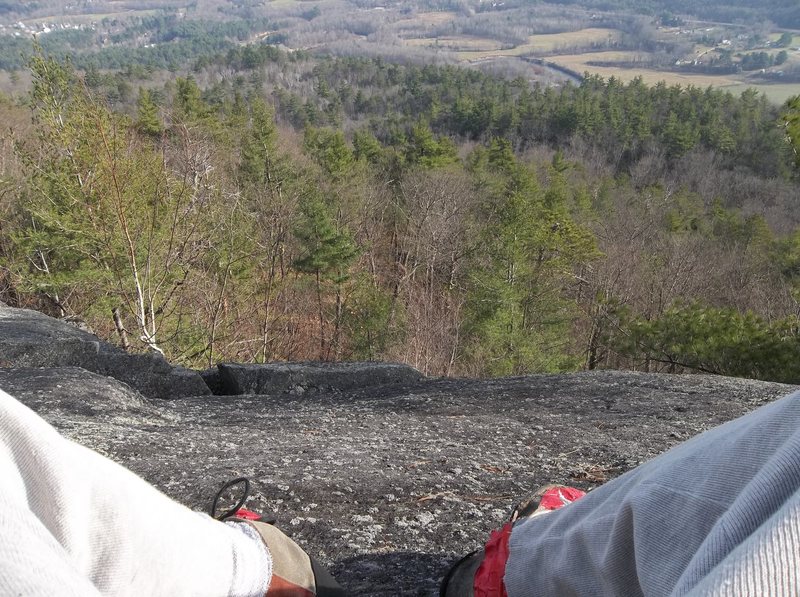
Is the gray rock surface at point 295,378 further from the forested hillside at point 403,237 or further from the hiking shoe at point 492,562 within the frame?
the hiking shoe at point 492,562

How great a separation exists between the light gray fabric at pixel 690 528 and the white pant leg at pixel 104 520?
760 millimetres

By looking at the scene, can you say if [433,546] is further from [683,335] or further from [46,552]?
[683,335]

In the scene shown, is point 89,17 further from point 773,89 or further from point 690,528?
point 690,528

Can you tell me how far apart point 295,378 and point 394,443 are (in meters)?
2.62

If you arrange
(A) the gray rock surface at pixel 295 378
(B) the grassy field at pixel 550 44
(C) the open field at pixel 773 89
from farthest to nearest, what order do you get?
(B) the grassy field at pixel 550 44 → (C) the open field at pixel 773 89 → (A) the gray rock surface at pixel 295 378

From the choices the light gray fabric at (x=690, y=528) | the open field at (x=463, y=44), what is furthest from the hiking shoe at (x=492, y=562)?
the open field at (x=463, y=44)

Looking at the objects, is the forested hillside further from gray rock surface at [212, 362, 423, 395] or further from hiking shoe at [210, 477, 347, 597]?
hiking shoe at [210, 477, 347, 597]

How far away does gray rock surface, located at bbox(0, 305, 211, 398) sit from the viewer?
18.2ft

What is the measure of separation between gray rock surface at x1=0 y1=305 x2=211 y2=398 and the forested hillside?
8.83ft

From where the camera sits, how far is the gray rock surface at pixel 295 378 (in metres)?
5.88

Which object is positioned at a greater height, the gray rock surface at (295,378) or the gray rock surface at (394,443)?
the gray rock surface at (394,443)

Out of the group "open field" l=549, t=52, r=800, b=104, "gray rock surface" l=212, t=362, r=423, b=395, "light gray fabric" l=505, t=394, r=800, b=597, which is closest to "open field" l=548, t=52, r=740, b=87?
"open field" l=549, t=52, r=800, b=104

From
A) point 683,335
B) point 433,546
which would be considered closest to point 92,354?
point 433,546

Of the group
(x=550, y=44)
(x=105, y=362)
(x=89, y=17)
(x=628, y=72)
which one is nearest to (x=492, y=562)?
(x=105, y=362)
